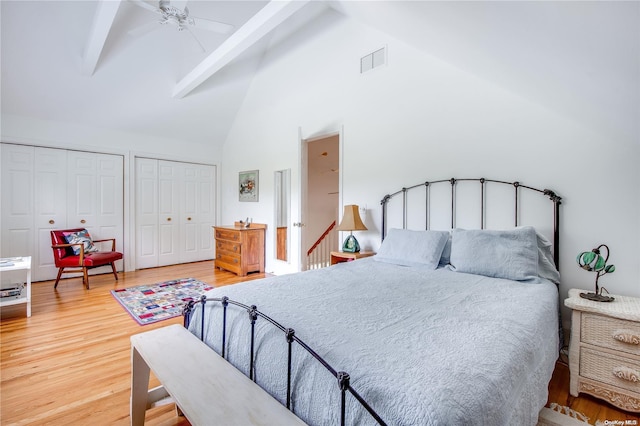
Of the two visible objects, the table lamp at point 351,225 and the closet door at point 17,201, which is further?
the closet door at point 17,201

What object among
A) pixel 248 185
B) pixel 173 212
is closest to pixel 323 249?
pixel 248 185

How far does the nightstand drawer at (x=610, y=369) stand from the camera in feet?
5.28

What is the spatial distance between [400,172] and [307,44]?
2275mm

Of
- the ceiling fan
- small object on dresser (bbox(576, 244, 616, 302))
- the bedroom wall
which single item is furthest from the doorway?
small object on dresser (bbox(576, 244, 616, 302))

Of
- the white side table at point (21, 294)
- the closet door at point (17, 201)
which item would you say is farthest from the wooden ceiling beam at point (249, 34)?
the white side table at point (21, 294)

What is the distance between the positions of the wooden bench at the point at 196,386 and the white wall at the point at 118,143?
4.45m

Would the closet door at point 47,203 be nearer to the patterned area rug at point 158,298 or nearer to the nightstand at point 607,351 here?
the patterned area rug at point 158,298

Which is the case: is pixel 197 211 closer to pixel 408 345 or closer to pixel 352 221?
pixel 352 221

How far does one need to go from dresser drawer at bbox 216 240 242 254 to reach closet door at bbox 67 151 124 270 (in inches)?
65.0

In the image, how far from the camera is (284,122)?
4.73 m

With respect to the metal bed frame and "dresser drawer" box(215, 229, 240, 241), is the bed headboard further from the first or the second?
"dresser drawer" box(215, 229, 240, 241)

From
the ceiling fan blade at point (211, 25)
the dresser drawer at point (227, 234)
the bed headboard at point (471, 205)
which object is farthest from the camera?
the dresser drawer at point (227, 234)

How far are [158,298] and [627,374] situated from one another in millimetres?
4224

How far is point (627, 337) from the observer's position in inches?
63.6
